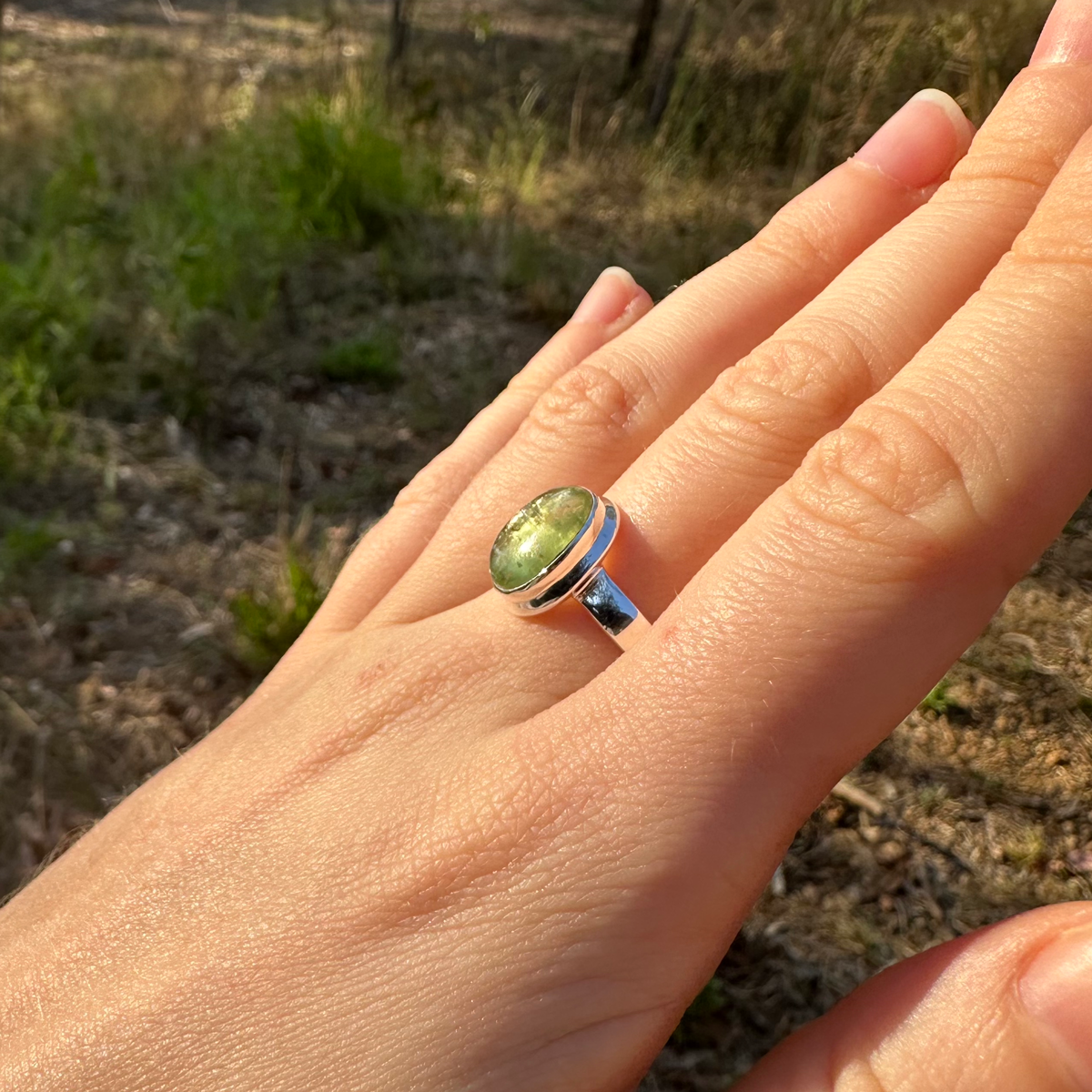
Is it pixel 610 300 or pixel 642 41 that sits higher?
pixel 642 41

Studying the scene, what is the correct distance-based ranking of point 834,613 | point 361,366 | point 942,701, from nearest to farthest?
point 834,613 < point 942,701 < point 361,366

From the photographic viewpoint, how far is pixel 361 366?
3234mm

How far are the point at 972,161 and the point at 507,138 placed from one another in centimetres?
393

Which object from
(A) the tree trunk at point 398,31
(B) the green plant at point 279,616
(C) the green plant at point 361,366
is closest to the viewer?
(B) the green plant at point 279,616

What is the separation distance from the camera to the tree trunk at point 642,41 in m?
5.35

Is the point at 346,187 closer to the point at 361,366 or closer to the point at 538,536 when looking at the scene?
the point at 361,366

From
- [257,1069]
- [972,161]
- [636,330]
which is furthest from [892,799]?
[257,1069]

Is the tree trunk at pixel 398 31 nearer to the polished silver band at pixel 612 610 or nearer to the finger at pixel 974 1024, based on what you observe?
the polished silver band at pixel 612 610

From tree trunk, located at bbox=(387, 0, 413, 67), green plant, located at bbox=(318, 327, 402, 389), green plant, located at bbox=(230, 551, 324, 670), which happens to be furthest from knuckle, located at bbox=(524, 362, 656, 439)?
tree trunk, located at bbox=(387, 0, 413, 67)

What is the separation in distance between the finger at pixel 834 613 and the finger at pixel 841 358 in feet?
0.43

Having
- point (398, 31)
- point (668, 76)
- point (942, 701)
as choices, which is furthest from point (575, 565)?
point (398, 31)

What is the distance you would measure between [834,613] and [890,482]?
166 millimetres

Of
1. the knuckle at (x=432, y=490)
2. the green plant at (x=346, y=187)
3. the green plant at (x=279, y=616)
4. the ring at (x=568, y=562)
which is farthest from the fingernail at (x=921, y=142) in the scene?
the green plant at (x=346, y=187)

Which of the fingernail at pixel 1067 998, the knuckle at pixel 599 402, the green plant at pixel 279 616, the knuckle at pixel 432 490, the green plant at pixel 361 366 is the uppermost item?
the knuckle at pixel 599 402
